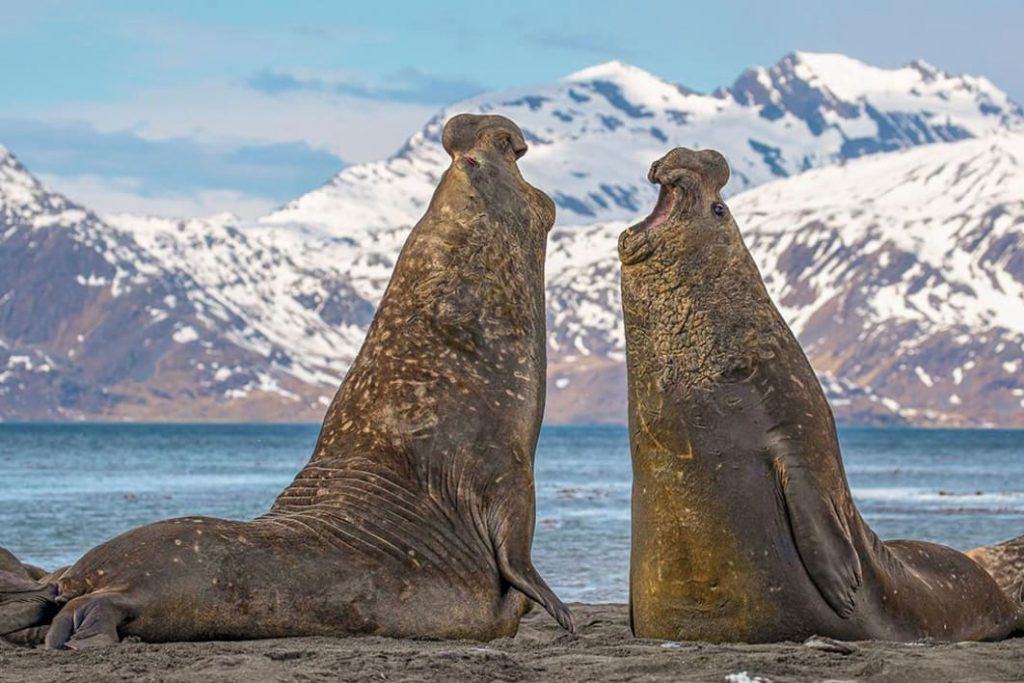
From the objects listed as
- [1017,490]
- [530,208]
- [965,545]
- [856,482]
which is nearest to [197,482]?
[856,482]

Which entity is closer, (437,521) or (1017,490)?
(437,521)

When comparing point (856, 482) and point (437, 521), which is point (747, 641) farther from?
point (856, 482)

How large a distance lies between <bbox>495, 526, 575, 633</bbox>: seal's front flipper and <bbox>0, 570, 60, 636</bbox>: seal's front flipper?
2785mm

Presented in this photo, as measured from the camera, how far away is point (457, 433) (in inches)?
467

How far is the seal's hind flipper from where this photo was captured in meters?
13.0

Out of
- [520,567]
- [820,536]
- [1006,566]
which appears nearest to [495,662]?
[520,567]

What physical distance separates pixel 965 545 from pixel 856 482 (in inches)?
2001

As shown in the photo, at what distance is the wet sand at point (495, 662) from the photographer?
30.9ft

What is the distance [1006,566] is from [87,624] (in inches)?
262

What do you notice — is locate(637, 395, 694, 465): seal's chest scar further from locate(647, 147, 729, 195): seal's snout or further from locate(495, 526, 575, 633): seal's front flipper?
locate(647, 147, 729, 195): seal's snout

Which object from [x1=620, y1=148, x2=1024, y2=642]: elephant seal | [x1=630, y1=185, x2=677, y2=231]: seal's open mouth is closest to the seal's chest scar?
[x1=620, y1=148, x2=1024, y2=642]: elephant seal

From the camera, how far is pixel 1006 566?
43.0 feet

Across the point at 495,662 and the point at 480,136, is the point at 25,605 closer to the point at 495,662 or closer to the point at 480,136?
the point at 495,662

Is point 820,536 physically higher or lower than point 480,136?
lower
